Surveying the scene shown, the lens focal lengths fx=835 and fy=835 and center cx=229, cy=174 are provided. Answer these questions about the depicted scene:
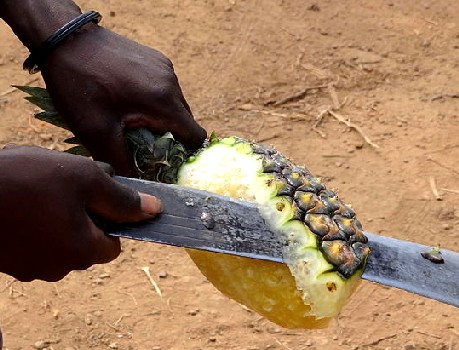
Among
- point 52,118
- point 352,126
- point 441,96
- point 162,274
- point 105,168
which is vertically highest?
point 105,168

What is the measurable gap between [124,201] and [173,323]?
158cm

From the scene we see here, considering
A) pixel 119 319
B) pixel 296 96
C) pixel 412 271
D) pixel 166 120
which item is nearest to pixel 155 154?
pixel 166 120

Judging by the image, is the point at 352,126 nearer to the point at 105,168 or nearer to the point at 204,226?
the point at 204,226

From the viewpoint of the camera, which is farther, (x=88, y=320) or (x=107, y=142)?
(x=88, y=320)

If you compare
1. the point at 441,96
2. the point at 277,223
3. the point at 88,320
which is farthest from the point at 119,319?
the point at 441,96

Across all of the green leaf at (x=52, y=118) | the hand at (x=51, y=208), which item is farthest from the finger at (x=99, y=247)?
the green leaf at (x=52, y=118)

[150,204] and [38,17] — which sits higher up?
[38,17]

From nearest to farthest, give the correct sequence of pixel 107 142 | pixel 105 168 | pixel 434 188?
pixel 105 168 → pixel 107 142 → pixel 434 188

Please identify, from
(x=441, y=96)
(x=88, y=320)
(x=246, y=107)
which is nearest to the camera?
(x=88, y=320)

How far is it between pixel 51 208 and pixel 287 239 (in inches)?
25.4

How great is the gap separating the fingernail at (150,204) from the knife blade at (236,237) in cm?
3

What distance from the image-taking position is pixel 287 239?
2.20 m

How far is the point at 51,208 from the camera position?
6.14 feet

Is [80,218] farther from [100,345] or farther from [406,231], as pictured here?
[406,231]
